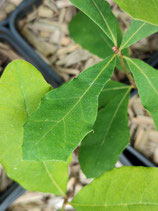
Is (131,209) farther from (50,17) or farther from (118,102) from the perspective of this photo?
(50,17)

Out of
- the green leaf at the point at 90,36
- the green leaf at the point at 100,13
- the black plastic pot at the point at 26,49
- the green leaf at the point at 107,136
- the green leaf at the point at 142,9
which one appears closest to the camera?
the green leaf at the point at 142,9

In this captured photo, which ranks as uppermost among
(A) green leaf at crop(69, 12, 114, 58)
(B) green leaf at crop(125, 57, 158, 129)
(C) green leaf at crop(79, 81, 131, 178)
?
(A) green leaf at crop(69, 12, 114, 58)

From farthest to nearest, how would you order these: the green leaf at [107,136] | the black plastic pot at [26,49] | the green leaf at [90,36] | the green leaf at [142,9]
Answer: the black plastic pot at [26,49] < the green leaf at [90,36] < the green leaf at [107,136] < the green leaf at [142,9]

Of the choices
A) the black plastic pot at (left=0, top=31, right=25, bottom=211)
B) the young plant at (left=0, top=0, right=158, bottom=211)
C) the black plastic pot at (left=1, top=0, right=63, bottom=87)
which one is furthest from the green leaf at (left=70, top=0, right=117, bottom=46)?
the black plastic pot at (left=0, top=31, right=25, bottom=211)

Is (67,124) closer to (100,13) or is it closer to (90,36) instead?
(100,13)

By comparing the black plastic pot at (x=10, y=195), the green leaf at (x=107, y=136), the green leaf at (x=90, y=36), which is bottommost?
the black plastic pot at (x=10, y=195)

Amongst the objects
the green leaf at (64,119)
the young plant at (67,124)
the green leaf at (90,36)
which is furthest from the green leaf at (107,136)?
the green leaf at (64,119)

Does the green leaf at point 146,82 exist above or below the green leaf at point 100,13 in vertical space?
below

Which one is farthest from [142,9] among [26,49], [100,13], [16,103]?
Answer: [26,49]

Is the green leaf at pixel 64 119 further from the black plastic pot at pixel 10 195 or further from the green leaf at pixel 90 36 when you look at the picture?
the black plastic pot at pixel 10 195

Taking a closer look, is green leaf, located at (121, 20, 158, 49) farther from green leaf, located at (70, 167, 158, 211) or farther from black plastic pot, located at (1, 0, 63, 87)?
black plastic pot, located at (1, 0, 63, 87)
